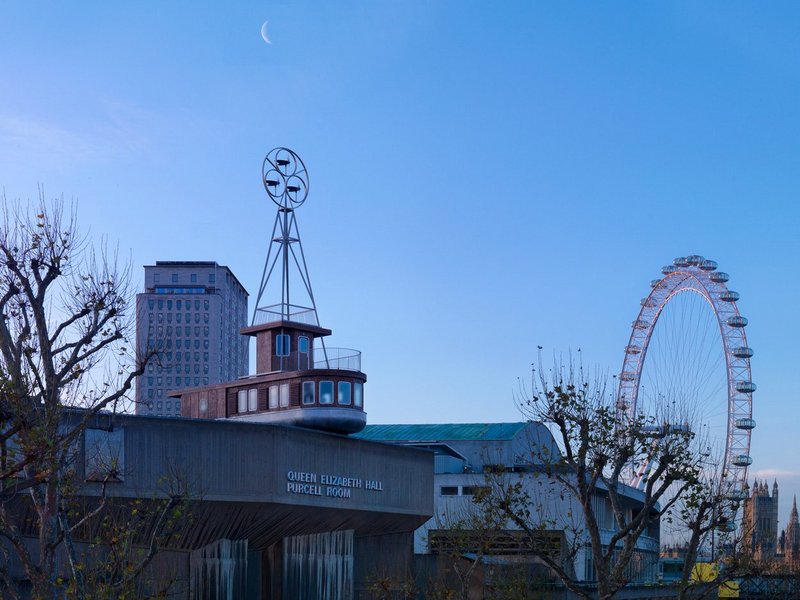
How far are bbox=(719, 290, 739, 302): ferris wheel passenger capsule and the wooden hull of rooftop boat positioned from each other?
187 ft

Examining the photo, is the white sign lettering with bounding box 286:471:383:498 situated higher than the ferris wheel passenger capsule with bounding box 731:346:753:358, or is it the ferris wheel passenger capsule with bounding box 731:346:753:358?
the ferris wheel passenger capsule with bounding box 731:346:753:358

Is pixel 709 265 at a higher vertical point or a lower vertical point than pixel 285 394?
higher

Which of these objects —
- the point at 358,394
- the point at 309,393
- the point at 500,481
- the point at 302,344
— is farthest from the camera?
the point at 500,481

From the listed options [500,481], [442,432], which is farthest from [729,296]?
[500,481]

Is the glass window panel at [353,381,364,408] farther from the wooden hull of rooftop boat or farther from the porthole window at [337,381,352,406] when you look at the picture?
the porthole window at [337,381,352,406]

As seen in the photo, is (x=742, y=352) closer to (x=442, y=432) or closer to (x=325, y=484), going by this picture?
(x=442, y=432)

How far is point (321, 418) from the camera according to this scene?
59625 millimetres

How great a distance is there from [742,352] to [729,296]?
5.97 meters

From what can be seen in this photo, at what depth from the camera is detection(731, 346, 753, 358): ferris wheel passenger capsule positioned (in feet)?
356

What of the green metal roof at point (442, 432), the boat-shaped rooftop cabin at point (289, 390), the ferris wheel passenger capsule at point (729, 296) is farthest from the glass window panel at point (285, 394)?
the ferris wheel passenger capsule at point (729, 296)

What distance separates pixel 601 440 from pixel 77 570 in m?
17.8

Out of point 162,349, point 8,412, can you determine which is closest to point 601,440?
point 162,349

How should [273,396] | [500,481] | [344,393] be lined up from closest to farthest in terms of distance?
[344,393] → [273,396] → [500,481]

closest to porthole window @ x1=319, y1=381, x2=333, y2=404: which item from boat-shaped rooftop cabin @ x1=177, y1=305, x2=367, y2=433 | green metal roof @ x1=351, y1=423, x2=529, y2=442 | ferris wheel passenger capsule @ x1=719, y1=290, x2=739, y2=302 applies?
boat-shaped rooftop cabin @ x1=177, y1=305, x2=367, y2=433
